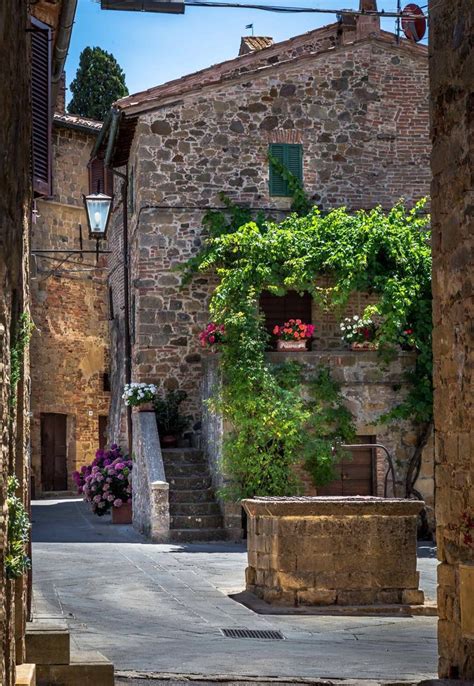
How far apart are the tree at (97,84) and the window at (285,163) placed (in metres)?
16.0

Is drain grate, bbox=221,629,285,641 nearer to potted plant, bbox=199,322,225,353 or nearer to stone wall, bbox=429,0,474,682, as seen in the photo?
stone wall, bbox=429,0,474,682

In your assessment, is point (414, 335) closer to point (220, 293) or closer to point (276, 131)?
point (220, 293)

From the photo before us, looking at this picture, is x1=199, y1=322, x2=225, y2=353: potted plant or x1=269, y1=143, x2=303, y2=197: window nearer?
x1=199, y1=322, x2=225, y2=353: potted plant

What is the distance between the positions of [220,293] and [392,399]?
3.03 m

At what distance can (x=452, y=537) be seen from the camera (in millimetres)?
8383

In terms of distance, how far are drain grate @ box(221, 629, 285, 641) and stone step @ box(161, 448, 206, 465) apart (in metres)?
9.46

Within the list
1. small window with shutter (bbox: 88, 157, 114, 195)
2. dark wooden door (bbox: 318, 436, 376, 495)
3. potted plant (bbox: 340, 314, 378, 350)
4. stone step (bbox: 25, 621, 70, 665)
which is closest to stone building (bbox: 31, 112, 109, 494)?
small window with shutter (bbox: 88, 157, 114, 195)

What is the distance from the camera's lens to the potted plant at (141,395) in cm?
2080

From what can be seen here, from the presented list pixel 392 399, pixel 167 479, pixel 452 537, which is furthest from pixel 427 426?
pixel 452 537

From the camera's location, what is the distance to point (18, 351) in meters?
7.32

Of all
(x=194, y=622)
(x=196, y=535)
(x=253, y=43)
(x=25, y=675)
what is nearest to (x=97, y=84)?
(x=253, y=43)

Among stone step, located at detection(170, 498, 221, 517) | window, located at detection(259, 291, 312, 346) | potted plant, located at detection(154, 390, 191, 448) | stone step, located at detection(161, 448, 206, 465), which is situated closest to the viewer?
stone step, located at detection(170, 498, 221, 517)

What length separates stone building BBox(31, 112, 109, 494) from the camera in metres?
31.2

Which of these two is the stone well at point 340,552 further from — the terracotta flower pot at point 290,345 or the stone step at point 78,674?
the terracotta flower pot at point 290,345
